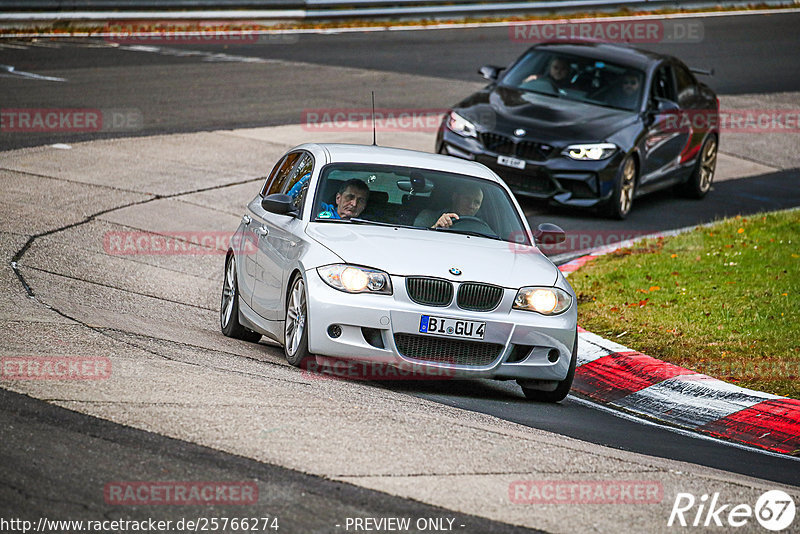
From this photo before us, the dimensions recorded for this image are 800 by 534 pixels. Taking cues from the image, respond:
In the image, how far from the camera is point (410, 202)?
8.77 meters

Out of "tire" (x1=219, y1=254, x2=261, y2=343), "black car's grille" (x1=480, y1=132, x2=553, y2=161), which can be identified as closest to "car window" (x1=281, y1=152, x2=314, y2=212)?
"tire" (x1=219, y1=254, x2=261, y2=343)

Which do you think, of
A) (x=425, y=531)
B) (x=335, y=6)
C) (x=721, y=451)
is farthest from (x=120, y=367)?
(x=335, y=6)

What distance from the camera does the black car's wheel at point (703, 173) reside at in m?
17.0

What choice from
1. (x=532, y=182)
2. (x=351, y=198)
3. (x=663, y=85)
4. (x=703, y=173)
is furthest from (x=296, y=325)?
(x=703, y=173)

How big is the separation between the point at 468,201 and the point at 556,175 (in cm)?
560

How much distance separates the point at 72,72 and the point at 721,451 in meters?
16.3

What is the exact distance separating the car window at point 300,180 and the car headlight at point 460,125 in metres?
5.63

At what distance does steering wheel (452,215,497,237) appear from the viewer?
873 cm

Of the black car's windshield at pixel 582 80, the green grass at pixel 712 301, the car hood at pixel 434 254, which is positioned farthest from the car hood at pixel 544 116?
the car hood at pixel 434 254

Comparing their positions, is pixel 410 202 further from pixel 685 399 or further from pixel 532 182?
pixel 532 182

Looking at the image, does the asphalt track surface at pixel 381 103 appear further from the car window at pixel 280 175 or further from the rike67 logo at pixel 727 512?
the car window at pixel 280 175

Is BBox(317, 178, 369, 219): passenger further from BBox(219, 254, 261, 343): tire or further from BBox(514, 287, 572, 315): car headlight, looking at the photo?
BBox(514, 287, 572, 315): car headlight

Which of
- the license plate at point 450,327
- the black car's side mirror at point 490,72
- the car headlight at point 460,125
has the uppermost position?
the black car's side mirror at point 490,72

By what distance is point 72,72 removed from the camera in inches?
834
